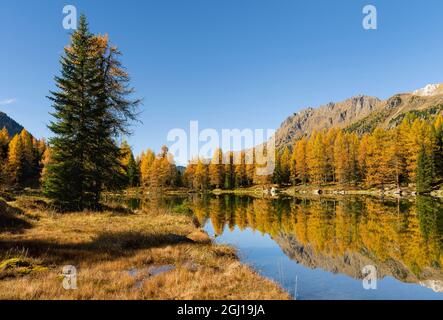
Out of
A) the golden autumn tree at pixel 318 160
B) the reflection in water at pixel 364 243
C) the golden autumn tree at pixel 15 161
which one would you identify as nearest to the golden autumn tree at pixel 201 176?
the golden autumn tree at pixel 318 160

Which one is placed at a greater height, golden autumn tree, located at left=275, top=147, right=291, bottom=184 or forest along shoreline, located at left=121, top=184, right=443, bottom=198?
golden autumn tree, located at left=275, top=147, right=291, bottom=184

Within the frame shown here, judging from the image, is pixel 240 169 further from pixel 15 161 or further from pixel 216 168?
pixel 15 161

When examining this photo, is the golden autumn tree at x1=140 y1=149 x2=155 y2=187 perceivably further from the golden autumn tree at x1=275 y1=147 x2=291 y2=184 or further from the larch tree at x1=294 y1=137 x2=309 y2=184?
the larch tree at x1=294 y1=137 x2=309 y2=184

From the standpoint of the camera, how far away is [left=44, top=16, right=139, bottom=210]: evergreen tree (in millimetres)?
22594

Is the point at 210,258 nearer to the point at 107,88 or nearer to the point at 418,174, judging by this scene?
the point at 107,88

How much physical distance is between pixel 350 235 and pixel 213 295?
1454 centimetres

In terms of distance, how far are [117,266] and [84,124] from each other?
17.4 metres

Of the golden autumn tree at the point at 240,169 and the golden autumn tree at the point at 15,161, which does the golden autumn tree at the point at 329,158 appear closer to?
the golden autumn tree at the point at 240,169

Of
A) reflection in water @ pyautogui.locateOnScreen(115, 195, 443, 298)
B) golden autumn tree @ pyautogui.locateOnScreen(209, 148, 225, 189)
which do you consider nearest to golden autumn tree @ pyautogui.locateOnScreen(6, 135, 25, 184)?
golden autumn tree @ pyautogui.locateOnScreen(209, 148, 225, 189)

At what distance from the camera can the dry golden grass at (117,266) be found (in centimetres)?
714

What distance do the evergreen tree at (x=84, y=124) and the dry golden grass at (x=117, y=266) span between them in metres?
6.02

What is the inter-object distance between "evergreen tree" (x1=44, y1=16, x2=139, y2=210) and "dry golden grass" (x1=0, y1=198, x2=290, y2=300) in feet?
19.7

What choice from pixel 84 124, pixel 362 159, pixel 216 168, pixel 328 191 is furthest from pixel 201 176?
pixel 84 124
